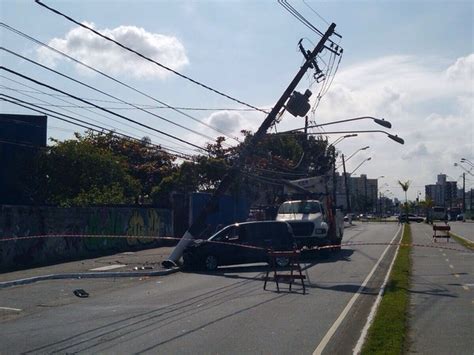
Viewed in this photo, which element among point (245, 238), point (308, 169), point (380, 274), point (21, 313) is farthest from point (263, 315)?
point (308, 169)

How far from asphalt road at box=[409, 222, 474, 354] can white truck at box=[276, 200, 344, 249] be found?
5329 mm

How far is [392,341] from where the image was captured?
36.9 ft

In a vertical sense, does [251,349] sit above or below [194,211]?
below

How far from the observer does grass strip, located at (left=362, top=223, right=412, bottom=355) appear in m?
10.8

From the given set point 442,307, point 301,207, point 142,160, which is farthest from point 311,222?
point 142,160

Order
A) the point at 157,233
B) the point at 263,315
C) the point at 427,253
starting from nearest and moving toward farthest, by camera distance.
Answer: the point at 263,315, the point at 427,253, the point at 157,233

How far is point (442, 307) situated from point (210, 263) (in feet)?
38.1

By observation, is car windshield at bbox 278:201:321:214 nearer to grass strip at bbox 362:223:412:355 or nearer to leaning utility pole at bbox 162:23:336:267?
leaning utility pole at bbox 162:23:336:267

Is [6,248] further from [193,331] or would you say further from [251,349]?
[251,349]

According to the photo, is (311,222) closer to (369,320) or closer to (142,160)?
(369,320)

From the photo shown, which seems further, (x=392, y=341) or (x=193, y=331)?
(x=193, y=331)

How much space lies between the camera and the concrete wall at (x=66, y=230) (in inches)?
1080

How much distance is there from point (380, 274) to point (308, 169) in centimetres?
4872

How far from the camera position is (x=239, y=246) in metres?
26.1
